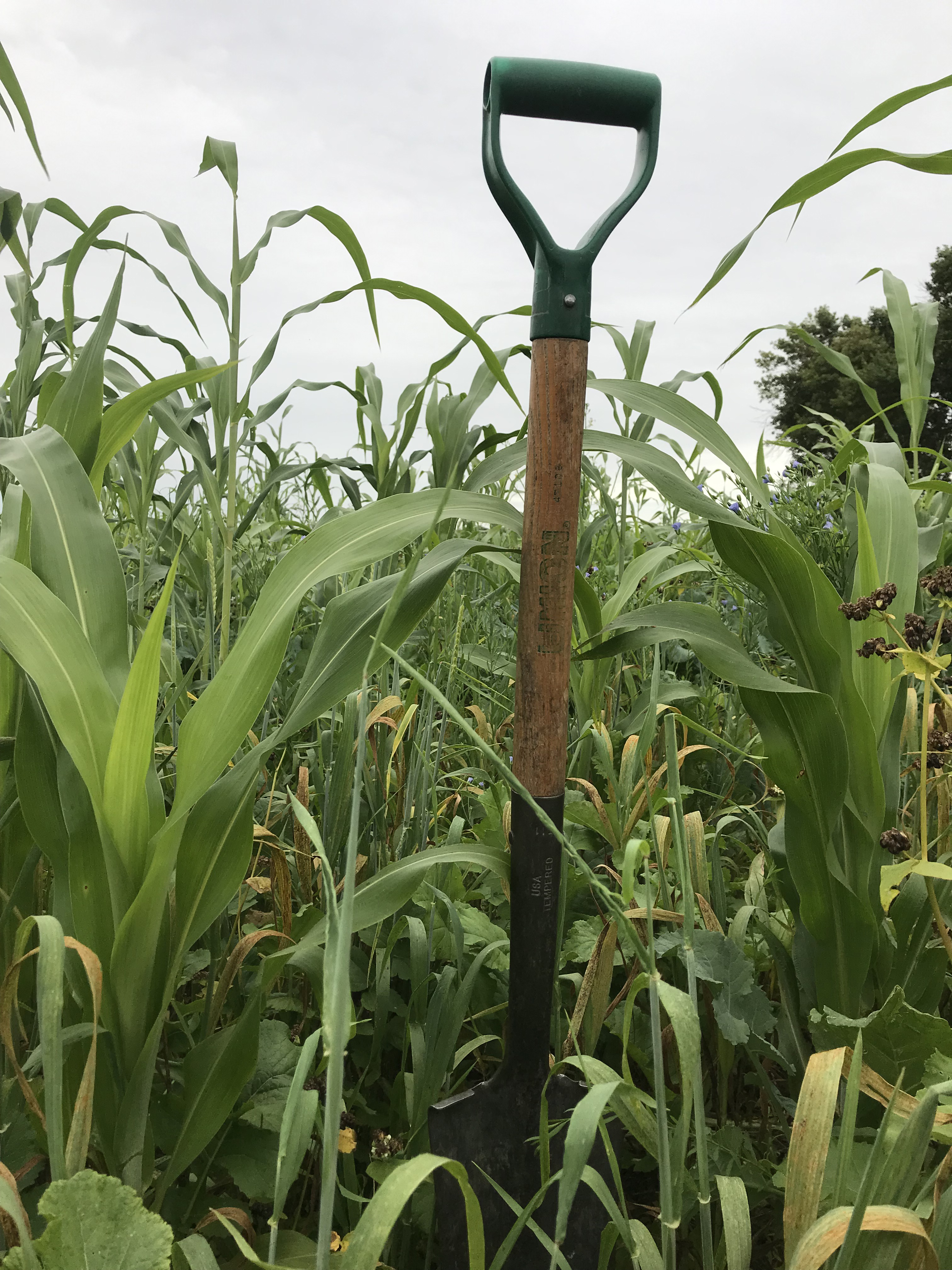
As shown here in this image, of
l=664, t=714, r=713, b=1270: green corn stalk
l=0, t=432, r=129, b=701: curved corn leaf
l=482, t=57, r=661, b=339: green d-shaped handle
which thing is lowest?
l=664, t=714, r=713, b=1270: green corn stalk

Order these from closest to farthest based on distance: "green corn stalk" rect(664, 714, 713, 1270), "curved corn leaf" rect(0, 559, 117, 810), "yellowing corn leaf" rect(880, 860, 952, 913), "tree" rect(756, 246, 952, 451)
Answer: "green corn stalk" rect(664, 714, 713, 1270) → "curved corn leaf" rect(0, 559, 117, 810) → "yellowing corn leaf" rect(880, 860, 952, 913) → "tree" rect(756, 246, 952, 451)

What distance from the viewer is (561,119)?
851mm

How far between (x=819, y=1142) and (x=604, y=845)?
2.15 ft

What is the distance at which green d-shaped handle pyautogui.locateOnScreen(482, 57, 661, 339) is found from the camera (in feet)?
2.56

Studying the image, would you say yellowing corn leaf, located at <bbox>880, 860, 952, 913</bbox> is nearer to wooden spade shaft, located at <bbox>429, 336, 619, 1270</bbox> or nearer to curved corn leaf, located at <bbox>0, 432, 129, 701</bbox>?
wooden spade shaft, located at <bbox>429, 336, 619, 1270</bbox>

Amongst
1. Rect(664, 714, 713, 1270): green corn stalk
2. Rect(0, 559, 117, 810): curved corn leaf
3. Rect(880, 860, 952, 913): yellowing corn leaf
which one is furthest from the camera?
Rect(880, 860, 952, 913): yellowing corn leaf

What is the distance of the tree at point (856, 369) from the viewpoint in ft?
56.7

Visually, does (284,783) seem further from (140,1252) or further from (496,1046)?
(140,1252)

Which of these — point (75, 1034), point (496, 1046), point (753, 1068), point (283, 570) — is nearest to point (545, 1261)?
point (496, 1046)

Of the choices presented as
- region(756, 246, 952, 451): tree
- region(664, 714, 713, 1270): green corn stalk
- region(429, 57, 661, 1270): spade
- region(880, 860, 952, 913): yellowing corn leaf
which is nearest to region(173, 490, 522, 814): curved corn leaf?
region(429, 57, 661, 1270): spade

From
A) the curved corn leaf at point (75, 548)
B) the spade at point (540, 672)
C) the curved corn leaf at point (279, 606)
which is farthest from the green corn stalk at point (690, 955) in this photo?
the curved corn leaf at point (75, 548)

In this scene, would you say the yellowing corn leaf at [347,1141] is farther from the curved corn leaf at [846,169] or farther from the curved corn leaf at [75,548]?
the curved corn leaf at [846,169]

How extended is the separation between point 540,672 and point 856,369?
58.1 feet

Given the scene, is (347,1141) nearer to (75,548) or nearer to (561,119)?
(75,548)
